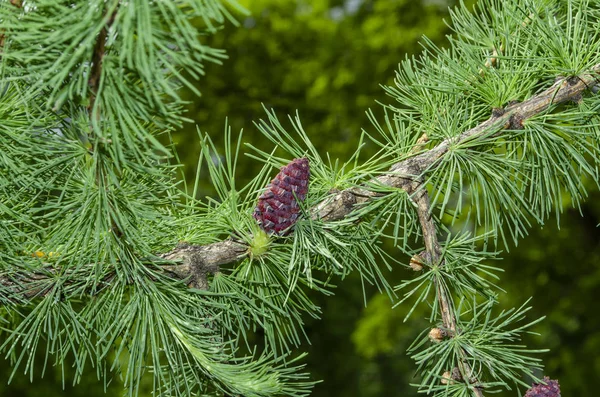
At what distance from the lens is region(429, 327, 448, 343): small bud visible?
0.86 metres

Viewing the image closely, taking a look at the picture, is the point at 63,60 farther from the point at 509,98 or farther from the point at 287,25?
the point at 287,25

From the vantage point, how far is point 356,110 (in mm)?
5750

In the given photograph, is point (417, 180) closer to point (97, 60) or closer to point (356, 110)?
point (97, 60)

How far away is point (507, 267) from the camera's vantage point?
548 centimetres

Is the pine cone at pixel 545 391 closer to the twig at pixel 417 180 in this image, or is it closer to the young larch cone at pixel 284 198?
the twig at pixel 417 180

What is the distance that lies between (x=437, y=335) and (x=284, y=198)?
26 centimetres

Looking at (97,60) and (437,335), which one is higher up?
(97,60)

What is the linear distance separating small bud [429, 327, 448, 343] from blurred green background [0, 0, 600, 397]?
456 centimetres

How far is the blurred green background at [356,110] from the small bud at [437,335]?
179 inches

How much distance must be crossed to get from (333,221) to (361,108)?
191 inches

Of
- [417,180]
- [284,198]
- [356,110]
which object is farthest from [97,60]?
[356,110]

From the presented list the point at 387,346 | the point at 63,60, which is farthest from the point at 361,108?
the point at 63,60

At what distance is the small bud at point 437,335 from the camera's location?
2.81ft

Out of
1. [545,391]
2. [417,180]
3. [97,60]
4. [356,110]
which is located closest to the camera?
[97,60]
